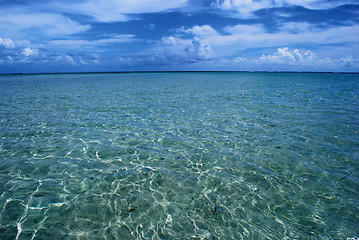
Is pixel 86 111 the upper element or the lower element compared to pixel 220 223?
upper

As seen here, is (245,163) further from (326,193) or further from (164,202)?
(164,202)

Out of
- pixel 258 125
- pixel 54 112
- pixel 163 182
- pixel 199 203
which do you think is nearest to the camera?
pixel 199 203

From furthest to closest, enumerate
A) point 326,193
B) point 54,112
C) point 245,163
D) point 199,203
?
point 54,112
point 245,163
point 326,193
point 199,203

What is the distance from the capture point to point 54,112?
18.6 metres

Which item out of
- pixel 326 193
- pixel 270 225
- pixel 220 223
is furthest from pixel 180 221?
A: pixel 326 193

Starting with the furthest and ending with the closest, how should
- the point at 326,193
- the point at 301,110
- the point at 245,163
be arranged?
the point at 301,110 → the point at 245,163 → the point at 326,193

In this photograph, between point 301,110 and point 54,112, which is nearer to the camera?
point 54,112

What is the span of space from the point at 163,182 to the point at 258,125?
9.93m

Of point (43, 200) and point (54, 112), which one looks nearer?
point (43, 200)

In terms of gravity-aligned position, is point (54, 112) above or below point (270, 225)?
above

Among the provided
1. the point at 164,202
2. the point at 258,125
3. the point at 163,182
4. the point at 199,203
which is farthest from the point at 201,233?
the point at 258,125

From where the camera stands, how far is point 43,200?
22.6 feet

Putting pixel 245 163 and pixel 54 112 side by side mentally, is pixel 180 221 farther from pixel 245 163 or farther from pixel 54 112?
pixel 54 112

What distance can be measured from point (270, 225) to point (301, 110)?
57.7 feet
